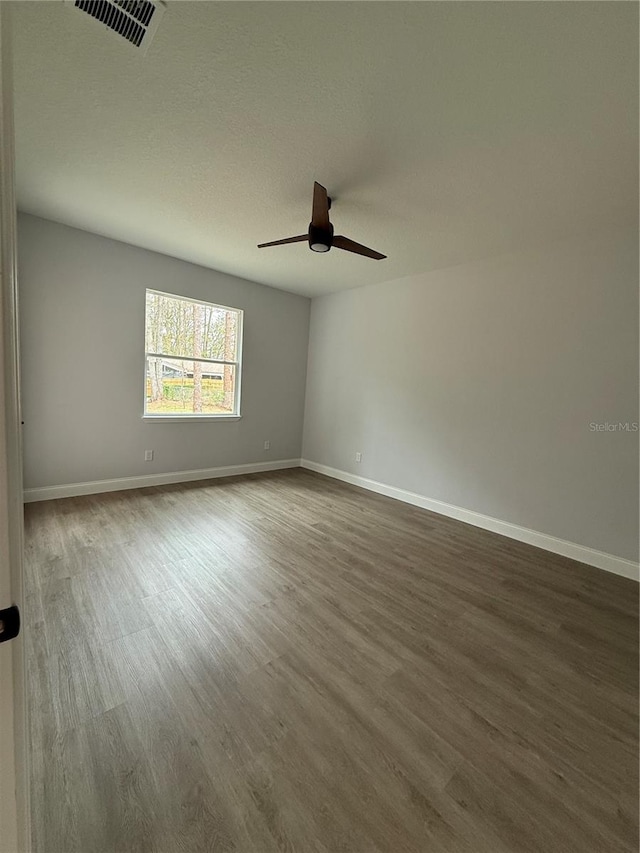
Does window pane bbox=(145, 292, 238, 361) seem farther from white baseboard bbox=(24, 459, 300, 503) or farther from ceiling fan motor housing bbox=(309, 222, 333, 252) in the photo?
ceiling fan motor housing bbox=(309, 222, 333, 252)

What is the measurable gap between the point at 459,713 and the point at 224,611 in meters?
1.26

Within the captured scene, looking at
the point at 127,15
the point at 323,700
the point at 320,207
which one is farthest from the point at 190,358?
the point at 323,700

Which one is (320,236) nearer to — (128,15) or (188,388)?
(128,15)

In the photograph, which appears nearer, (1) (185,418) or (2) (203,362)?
(1) (185,418)

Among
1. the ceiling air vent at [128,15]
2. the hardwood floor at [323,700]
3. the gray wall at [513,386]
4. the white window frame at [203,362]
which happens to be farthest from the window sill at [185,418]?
the ceiling air vent at [128,15]

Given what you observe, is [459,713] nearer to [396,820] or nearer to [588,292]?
[396,820]

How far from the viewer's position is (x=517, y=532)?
3180mm

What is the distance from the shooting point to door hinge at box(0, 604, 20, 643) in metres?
0.49

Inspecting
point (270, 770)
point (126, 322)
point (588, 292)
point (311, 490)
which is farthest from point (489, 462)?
point (126, 322)

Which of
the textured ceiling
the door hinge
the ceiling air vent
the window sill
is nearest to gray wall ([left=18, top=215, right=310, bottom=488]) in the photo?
the window sill

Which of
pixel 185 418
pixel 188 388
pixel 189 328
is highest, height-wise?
pixel 189 328

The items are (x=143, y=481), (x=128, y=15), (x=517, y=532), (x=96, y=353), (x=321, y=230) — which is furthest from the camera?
(x=143, y=481)

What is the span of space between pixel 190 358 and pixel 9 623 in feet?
13.5

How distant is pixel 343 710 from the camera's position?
1.36m
